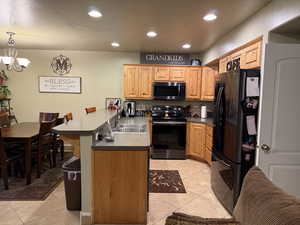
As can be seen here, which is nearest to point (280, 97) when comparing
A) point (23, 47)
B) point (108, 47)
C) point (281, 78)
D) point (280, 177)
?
point (281, 78)

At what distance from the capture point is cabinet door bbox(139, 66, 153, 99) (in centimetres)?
482

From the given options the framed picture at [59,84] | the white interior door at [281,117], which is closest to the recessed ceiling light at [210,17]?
the white interior door at [281,117]

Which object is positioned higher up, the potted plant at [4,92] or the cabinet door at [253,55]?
the cabinet door at [253,55]

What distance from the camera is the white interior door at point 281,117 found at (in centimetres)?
205

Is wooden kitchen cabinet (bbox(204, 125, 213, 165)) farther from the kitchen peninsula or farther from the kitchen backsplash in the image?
the kitchen peninsula

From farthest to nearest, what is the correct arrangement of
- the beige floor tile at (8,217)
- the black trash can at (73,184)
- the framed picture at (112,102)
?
the framed picture at (112,102) → the black trash can at (73,184) → the beige floor tile at (8,217)

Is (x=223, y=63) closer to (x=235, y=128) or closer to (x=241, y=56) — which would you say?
(x=241, y=56)

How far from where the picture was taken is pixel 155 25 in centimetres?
305

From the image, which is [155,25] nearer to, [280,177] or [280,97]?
[280,97]

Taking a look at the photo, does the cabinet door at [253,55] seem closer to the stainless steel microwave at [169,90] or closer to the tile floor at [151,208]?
the tile floor at [151,208]

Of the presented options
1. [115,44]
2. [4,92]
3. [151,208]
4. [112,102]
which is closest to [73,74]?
[112,102]

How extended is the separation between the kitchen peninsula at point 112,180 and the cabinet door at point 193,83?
2.94 m

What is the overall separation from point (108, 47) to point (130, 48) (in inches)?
18.9

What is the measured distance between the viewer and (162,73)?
190 inches
